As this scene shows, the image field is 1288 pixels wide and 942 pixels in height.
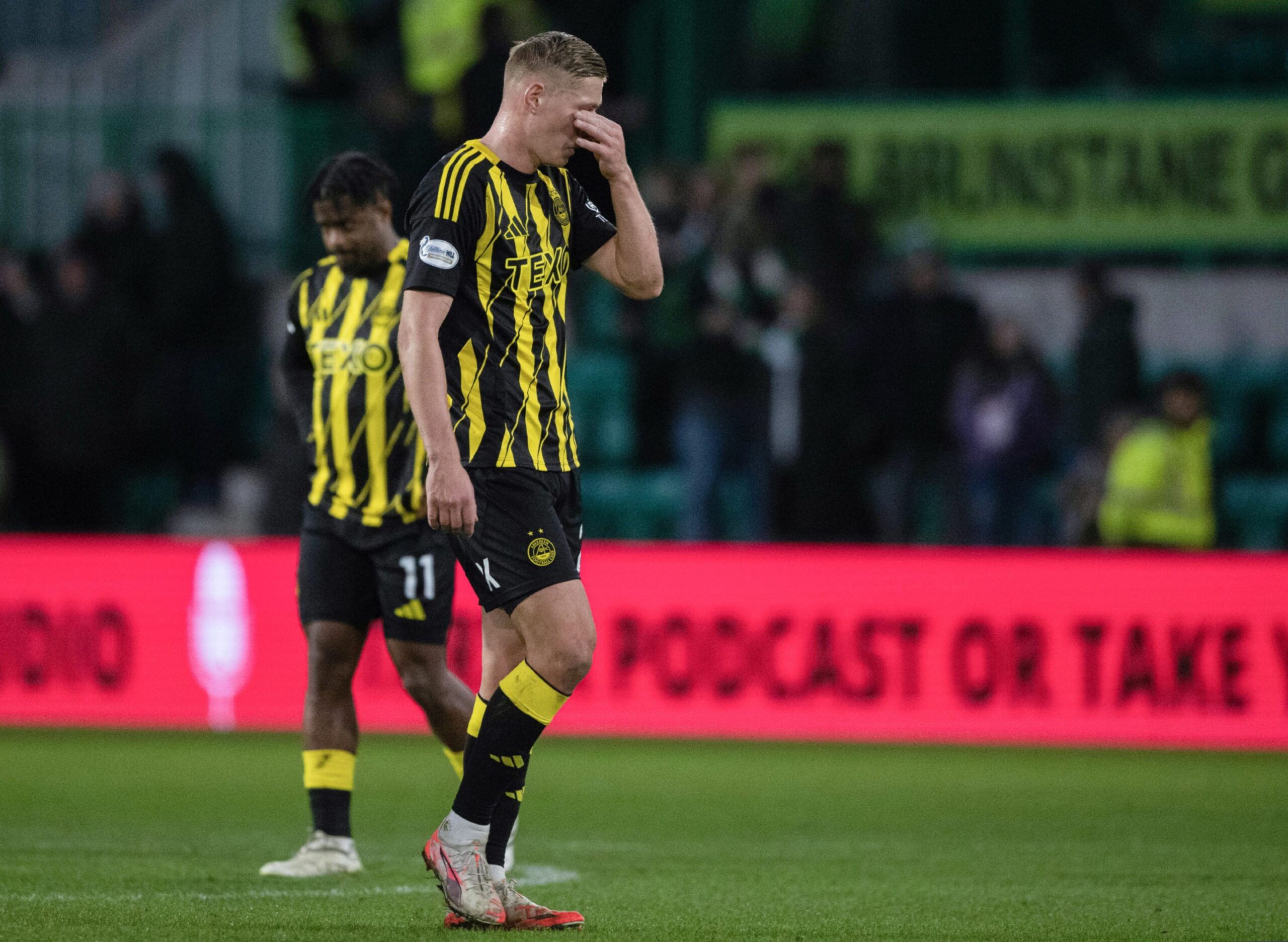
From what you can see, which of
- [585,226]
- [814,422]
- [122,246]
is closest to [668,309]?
[814,422]

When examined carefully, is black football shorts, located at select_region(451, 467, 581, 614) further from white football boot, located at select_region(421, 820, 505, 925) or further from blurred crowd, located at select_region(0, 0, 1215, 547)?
blurred crowd, located at select_region(0, 0, 1215, 547)

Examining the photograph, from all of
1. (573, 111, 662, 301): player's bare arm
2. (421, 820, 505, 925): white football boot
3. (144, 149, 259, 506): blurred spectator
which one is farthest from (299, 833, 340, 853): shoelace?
(144, 149, 259, 506): blurred spectator

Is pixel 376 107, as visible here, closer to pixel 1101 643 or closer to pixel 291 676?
pixel 291 676

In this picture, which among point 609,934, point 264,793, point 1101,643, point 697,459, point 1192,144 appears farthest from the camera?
point 1192,144

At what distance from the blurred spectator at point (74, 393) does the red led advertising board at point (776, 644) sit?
9.42 ft

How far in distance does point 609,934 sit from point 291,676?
19.7 ft

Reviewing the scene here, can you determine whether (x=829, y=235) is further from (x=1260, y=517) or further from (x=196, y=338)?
(x=196, y=338)

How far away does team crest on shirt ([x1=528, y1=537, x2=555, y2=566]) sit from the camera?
4871 millimetres

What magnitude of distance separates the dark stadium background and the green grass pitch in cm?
4

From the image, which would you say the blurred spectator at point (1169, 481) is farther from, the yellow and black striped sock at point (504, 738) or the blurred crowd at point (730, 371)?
the yellow and black striped sock at point (504, 738)

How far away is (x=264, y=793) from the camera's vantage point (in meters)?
8.30

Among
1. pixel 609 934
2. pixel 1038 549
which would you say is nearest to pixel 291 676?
pixel 1038 549

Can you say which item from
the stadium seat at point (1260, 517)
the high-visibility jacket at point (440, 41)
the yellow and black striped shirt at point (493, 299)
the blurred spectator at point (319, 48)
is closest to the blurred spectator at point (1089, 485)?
the stadium seat at point (1260, 517)

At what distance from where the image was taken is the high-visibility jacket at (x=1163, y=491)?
39.0 feet
